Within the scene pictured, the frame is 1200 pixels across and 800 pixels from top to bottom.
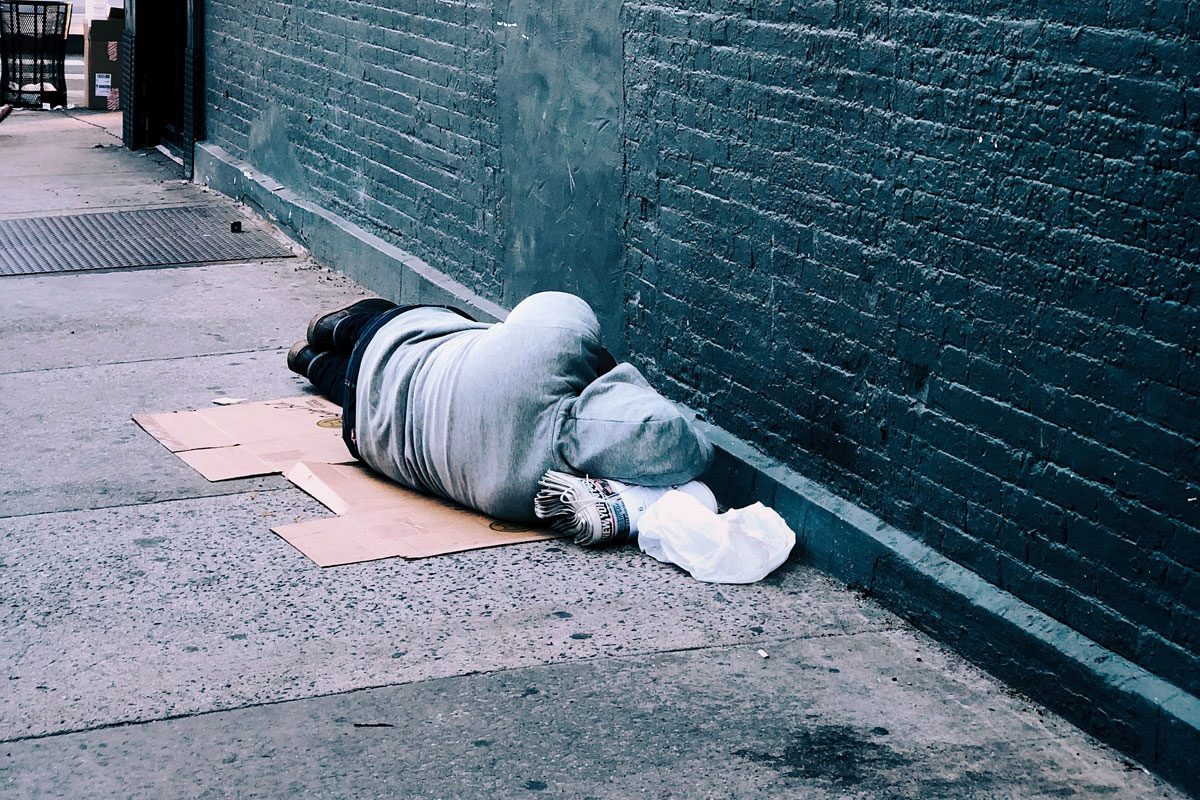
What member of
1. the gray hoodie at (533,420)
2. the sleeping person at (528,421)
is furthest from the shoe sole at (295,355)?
the gray hoodie at (533,420)

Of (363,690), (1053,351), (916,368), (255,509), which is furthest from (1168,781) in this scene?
(255,509)

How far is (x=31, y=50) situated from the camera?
1520cm

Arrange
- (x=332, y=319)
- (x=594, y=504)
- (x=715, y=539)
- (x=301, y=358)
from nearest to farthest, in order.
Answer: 1. (x=715, y=539)
2. (x=594, y=504)
3. (x=332, y=319)
4. (x=301, y=358)

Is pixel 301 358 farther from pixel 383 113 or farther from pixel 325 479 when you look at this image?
pixel 383 113

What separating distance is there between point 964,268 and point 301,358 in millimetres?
Result: 3146

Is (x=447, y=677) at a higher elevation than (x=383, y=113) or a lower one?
lower

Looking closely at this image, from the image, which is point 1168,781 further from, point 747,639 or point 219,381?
point 219,381

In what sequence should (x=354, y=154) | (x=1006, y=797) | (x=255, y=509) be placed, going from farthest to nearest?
(x=354, y=154), (x=255, y=509), (x=1006, y=797)

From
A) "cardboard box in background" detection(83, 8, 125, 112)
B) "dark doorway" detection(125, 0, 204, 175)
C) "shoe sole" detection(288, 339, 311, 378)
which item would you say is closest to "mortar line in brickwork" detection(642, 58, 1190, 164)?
"shoe sole" detection(288, 339, 311, 378)

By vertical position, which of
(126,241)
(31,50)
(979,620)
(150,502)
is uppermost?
(979,620)

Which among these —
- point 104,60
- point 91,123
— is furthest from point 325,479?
point 104,60

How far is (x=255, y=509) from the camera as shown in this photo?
4.77 meters

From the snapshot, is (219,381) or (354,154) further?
(354,154)

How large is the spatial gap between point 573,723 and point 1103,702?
1218 mm
